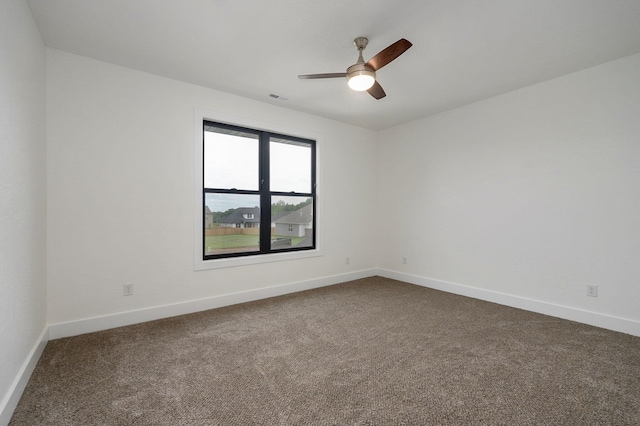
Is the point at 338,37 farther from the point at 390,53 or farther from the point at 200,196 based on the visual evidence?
the point at 200,196

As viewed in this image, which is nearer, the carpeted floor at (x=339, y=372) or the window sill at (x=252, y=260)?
the carpeted floor at (x=339, y=372)

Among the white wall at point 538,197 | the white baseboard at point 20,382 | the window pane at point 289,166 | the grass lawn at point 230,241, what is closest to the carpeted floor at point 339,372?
the white baseboard at point 20,382

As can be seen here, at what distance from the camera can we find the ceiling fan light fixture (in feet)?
7.90

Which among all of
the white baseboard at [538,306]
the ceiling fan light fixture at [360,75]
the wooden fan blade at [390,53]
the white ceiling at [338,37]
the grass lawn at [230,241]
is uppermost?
the white ceiling at [338,37]

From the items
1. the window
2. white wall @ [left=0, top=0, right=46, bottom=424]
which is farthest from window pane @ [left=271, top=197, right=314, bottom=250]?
white wall @ [left=0, top=0, right=46, bottom=424]

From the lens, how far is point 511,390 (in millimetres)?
1893

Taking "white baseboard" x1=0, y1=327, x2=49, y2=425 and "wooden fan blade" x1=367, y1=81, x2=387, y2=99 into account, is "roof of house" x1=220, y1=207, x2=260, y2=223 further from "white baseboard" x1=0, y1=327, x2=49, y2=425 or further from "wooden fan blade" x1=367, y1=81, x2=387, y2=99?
"wooden fan blade" x1=367, y1=81, x2=387, y2=99

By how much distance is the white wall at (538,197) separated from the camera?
113 inches

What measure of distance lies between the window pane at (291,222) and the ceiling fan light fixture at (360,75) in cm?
219

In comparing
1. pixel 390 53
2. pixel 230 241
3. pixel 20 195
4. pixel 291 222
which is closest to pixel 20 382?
pixel 20 195

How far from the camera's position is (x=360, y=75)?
2420 millimetres

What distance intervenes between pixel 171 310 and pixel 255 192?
1.78 m

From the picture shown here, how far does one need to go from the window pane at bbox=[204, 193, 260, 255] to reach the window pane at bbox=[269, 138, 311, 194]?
0.46 m

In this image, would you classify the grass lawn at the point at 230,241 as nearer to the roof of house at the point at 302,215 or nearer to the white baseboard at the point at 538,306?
the roof of house at the point at 302,215
